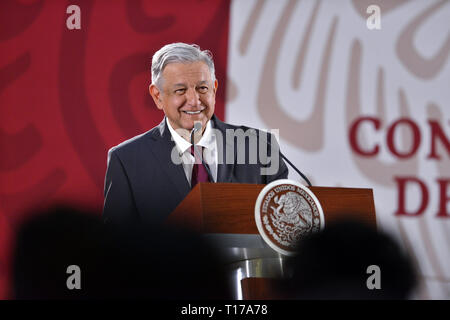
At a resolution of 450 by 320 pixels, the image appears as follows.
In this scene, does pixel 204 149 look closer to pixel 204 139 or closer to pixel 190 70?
pixel 204 139

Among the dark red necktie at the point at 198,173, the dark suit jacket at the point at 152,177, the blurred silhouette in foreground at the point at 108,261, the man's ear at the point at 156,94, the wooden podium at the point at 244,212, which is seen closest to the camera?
the wooden podium at the point at 244,212

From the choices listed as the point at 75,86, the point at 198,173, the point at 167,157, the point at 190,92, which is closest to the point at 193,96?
the point at 190,92

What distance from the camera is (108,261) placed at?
119 inches

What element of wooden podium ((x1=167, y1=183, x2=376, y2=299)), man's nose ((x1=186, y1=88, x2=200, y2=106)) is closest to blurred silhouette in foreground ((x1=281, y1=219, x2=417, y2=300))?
wooden podium ((x1=167, y1=183, x2=376, y2=299))

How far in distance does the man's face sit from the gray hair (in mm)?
23

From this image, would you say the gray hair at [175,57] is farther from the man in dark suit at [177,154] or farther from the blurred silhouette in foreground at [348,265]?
the blurred silhouette in foreground at [348,265]

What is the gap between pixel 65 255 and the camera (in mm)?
3199

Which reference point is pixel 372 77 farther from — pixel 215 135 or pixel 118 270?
pixel 118 270

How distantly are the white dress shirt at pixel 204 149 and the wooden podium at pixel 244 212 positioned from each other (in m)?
0.53

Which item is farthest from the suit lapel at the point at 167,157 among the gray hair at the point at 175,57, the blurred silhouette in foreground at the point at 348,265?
the blurred silhouette in foreground at the point at 348,265

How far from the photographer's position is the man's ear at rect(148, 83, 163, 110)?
11.0 feet

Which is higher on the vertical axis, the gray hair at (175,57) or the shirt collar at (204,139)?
the gray hair at (175,57)

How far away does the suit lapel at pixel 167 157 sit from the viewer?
291 centimetres

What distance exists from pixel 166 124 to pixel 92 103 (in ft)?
1.72
